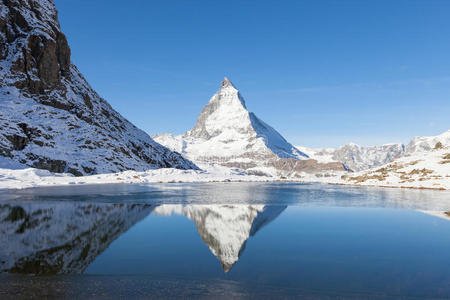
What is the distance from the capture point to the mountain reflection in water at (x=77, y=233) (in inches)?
386

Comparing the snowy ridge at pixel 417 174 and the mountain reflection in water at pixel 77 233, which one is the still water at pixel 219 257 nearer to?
the mountain reflection in water at pixel 77 233

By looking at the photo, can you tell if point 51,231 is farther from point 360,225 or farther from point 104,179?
point 104,179

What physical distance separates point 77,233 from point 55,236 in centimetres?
92

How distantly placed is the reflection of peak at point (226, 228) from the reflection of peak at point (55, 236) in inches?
151

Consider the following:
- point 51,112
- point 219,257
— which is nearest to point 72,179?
point 51,112

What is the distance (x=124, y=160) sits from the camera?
321ft

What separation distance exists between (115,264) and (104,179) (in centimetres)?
6212

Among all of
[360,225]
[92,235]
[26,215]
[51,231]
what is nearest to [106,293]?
[92,235]

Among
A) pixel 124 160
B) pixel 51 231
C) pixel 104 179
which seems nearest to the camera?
pixel 51 231

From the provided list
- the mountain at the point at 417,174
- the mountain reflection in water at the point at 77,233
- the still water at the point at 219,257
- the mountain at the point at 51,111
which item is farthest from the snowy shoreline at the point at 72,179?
the still water at the point at 219,257

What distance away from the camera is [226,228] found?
16.0 metres

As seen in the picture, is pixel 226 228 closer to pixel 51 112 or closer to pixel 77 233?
pixel 77 233

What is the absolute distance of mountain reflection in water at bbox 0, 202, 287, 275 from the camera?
9805 mm

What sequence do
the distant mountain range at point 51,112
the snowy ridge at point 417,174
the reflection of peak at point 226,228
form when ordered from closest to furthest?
1. the reflection of peak at point 226,228
2. the snowy ridge at point 417,174
3. the distant mountain range at point 51,112
